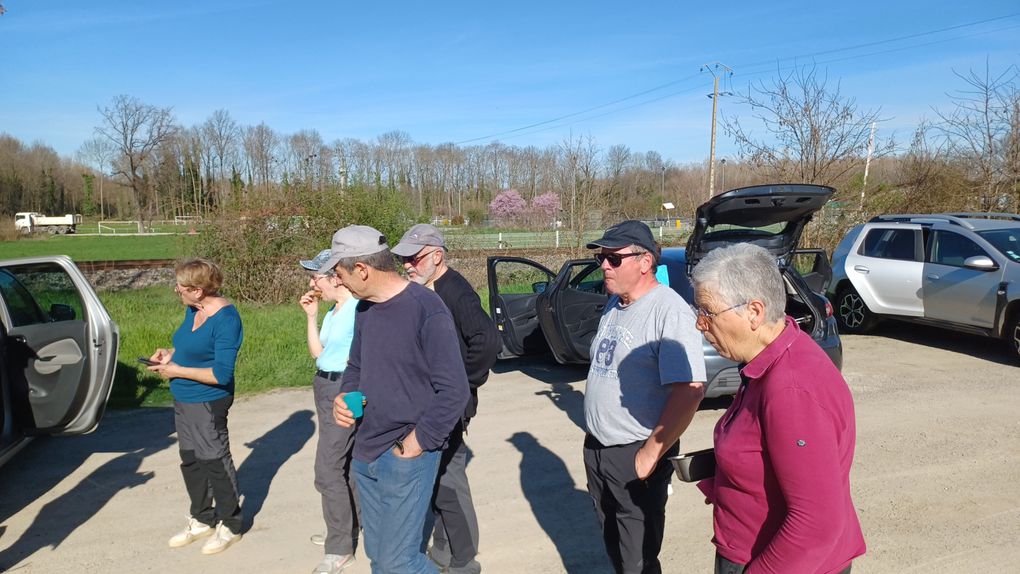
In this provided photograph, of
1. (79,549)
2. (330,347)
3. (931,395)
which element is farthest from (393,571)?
(931,395)

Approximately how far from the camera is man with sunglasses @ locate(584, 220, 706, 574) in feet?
8.38

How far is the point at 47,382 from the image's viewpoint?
4.77 metres

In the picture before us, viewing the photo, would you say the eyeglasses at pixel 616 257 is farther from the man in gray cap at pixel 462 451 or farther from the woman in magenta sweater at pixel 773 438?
the man in gray cap at pixel 462 451

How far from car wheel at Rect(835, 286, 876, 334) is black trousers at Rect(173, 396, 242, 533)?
9452 mm

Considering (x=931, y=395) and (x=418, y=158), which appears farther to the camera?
(x=418, y=158)

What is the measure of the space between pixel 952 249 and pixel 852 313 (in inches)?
70.5

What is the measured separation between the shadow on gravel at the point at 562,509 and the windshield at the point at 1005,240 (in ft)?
22.6

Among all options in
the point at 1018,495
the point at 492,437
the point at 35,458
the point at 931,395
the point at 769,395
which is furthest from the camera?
the point at 931,395

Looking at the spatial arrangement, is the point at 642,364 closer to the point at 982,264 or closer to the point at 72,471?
the point at 72,471

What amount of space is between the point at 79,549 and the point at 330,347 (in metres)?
1.99

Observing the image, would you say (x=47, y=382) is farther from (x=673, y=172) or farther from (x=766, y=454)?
(x=673, y=172)

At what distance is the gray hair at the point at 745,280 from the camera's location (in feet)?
6.08

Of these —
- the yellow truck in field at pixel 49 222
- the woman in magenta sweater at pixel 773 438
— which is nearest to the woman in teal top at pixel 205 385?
the woman in magenta sweater at pixel 773 438

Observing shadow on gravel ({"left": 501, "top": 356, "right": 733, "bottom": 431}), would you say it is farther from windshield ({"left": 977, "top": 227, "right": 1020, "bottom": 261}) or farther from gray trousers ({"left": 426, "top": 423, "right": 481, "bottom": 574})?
windshield ({"left": 977, "top": 227, "right": 1020, "bottom": 261})
